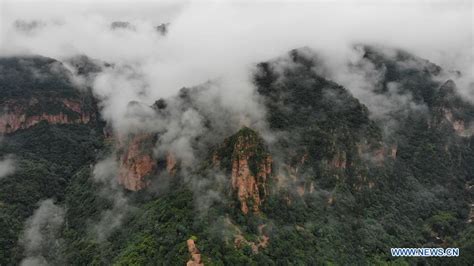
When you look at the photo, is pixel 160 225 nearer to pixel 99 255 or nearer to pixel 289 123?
pixel 99 255

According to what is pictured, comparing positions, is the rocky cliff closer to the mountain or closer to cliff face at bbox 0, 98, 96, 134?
cliff face at bbox 0, 98, 96, 134

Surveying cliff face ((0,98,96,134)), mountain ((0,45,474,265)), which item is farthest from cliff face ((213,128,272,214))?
cliff face ((0,98,96,134))

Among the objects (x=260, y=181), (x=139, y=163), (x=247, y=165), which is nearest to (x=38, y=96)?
(x=139, y=163)

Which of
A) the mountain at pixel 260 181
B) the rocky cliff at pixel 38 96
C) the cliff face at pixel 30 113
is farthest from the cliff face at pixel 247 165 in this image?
the rocky cliff at pixel 38 96

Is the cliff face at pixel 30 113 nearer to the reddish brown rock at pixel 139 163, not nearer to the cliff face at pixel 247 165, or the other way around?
the reddish brown rock at pixel 139 163

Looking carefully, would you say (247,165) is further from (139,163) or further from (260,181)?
(139,163)
